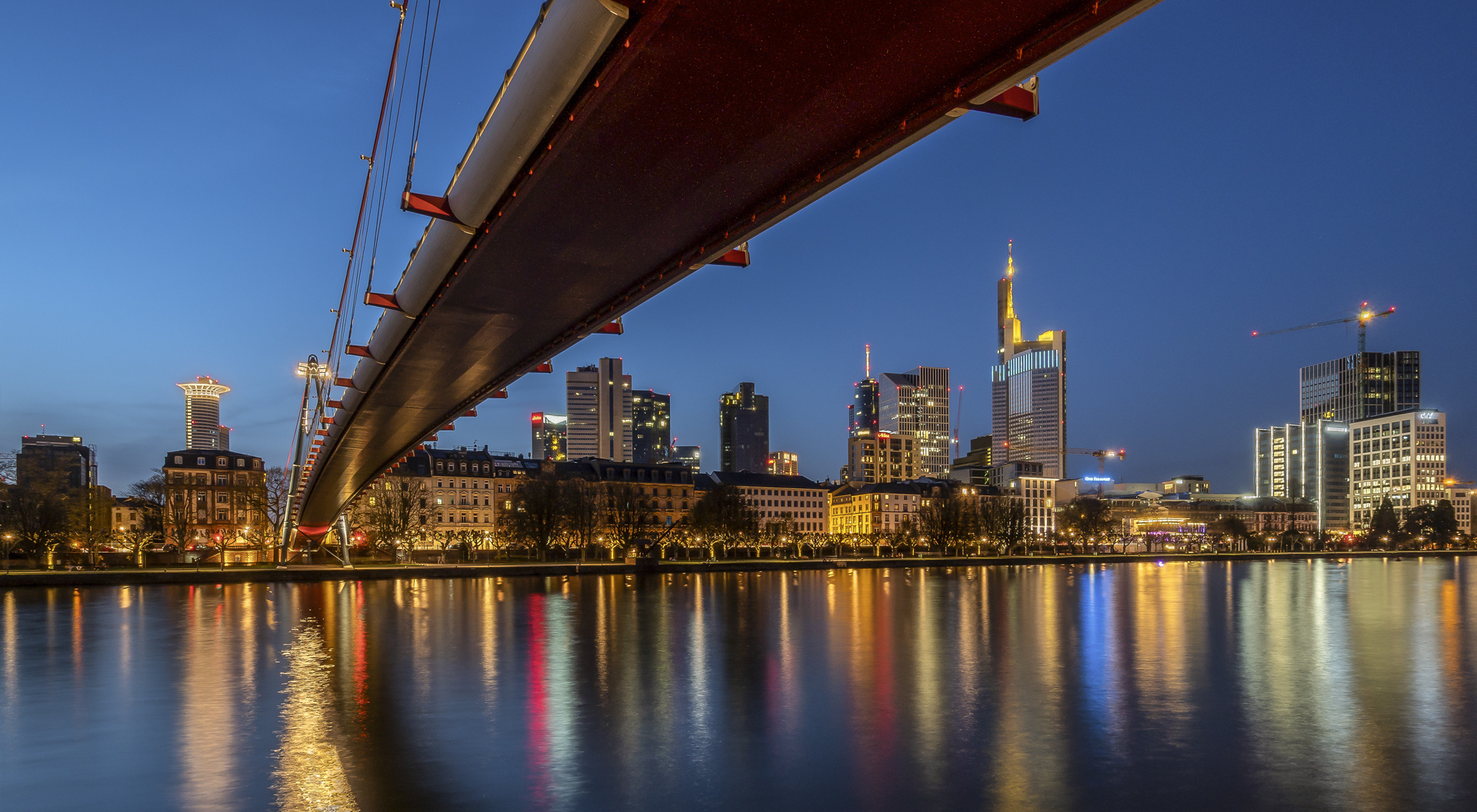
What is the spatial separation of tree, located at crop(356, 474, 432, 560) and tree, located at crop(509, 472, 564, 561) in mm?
10700

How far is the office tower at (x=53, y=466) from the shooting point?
7494 centimetres

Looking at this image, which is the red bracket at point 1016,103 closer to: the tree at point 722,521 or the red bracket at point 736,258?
the red bracket at point 736,258

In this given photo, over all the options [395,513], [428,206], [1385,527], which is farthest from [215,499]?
[1385,527]

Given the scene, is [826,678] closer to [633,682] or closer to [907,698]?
[907,698]

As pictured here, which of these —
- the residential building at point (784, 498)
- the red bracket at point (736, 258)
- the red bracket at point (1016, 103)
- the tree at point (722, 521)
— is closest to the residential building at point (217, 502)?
the tree at point (722, 521)

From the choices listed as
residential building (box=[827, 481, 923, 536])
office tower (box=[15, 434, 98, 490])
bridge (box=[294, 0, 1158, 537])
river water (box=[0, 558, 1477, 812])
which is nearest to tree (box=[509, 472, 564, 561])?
office tower (box=[15, 434, 98, 490])

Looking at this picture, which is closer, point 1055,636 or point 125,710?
point 125,710

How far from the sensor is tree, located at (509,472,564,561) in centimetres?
8738

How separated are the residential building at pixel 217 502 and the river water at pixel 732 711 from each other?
172ft

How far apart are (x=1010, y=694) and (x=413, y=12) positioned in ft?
68.6

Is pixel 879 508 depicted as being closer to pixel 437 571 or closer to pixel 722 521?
pixel 722 521

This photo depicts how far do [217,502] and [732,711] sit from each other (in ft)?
447

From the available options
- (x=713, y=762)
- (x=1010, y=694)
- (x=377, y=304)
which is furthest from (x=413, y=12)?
(x=1010, y=694)

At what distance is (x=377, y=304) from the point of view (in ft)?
65.4
